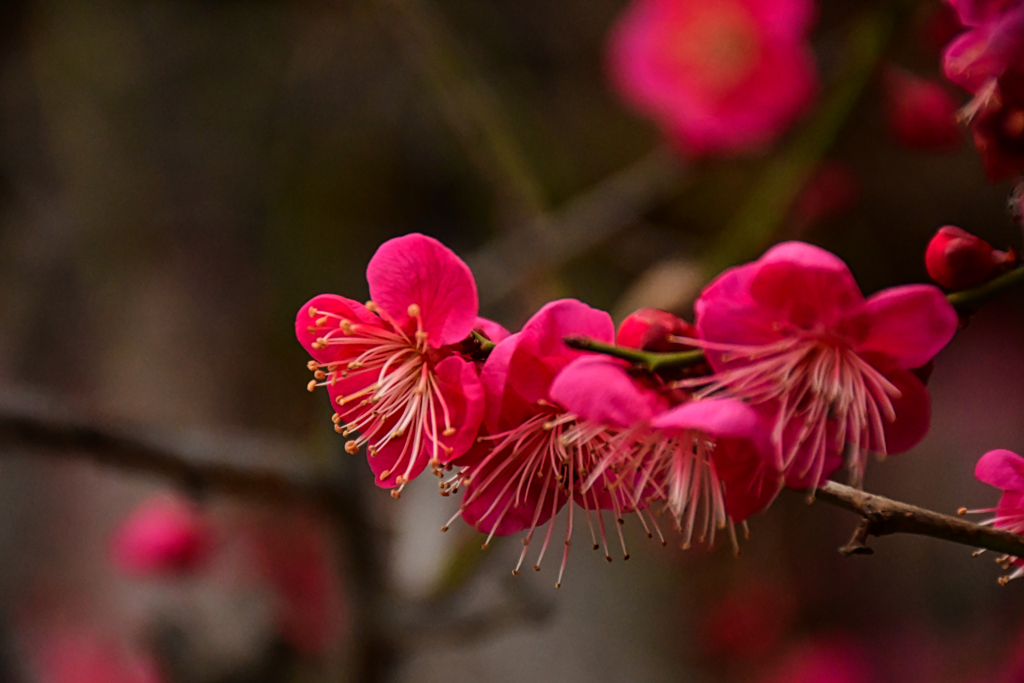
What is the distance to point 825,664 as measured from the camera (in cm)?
151

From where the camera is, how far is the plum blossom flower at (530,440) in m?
0.34

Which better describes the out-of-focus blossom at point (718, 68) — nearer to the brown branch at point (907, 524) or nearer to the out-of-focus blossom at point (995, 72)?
the out-of-focus blossom at point (995, 72)

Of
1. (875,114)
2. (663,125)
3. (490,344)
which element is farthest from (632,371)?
(875,114)

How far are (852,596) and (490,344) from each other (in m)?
1.64

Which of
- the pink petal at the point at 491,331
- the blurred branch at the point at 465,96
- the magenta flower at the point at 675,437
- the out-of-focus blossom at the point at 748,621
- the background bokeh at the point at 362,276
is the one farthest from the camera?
the out-of-focus blossom at the point at 748,621

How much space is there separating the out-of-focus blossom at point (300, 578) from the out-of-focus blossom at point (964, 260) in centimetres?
125

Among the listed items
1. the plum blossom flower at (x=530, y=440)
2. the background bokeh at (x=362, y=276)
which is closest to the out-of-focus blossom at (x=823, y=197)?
the background bokeh at (x=362, y=276)

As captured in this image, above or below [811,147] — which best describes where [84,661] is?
below

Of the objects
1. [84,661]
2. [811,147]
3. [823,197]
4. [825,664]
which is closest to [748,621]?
[825,664]

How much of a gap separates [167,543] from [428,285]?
1.01 meters

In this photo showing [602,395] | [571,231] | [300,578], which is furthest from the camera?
[300,578]

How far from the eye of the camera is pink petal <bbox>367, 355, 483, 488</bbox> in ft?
1.12

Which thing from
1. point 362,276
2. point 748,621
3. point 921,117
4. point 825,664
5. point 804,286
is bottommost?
point 825,664

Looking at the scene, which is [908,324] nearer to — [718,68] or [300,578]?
[718,68]
